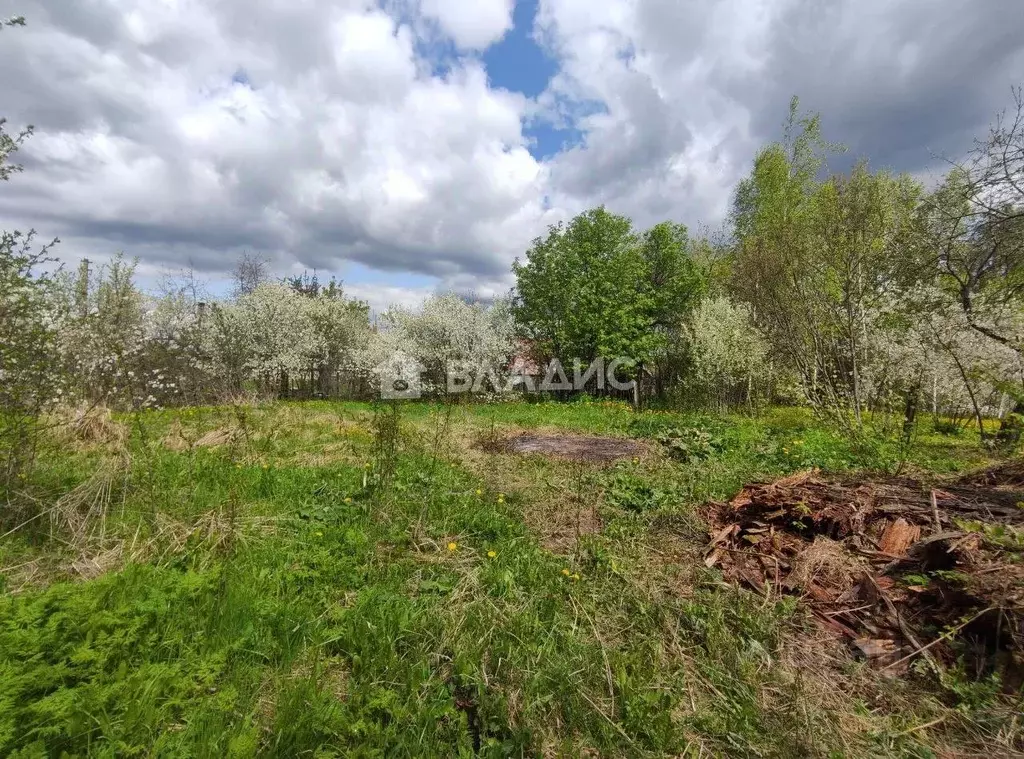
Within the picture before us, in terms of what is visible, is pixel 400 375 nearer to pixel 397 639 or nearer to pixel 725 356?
pixel 725 356

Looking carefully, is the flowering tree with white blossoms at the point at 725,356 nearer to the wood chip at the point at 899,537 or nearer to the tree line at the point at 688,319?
the tree line at the point at 688,319

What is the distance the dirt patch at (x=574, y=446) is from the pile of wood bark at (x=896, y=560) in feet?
10.2

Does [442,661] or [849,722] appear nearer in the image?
[849,722]

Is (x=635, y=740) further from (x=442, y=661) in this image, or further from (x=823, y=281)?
(x=823, y=281)

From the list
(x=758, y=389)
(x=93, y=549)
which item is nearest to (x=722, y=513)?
(x=93, y=549)

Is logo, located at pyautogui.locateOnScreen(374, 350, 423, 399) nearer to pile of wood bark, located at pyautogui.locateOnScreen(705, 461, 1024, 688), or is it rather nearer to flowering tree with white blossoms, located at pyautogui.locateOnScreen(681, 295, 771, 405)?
flowering tree with white blossoms, located at pyautogui.locateOnScreen(681, 295, 771, 405)

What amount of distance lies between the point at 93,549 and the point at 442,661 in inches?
108

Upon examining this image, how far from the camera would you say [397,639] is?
2.62 meters

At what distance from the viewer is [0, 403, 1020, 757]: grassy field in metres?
1.96

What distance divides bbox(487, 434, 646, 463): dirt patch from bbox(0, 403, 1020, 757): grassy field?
9.59 feet

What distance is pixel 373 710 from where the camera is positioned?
2.15 meters

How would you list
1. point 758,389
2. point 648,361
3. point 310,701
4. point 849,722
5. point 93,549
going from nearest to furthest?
1. point 310,701
2. point 849,722
3. point 93,549
4. point 758,389
5. point 648,361

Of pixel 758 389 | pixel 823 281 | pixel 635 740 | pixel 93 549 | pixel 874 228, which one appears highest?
pixel 874 228

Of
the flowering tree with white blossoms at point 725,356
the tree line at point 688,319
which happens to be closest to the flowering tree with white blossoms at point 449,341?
the tree line at point 688,319
